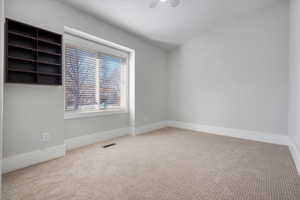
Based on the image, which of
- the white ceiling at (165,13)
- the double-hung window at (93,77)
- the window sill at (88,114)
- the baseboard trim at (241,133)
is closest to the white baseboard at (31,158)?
the window sill at (88,114)

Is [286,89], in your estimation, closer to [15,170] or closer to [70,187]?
[70,187]

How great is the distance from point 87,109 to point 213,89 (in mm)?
3132

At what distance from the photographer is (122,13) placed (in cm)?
277

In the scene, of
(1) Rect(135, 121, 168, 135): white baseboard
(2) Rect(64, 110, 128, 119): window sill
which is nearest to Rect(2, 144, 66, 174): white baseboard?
(2) Rect(64, 110, 128, 119): window sill

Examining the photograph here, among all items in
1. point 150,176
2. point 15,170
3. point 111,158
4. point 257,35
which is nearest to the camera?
point 150,176

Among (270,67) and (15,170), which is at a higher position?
(270,67)

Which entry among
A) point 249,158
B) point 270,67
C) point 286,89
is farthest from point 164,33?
point 249,158

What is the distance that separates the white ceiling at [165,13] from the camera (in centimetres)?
255

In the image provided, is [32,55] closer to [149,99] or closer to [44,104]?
[44,104]

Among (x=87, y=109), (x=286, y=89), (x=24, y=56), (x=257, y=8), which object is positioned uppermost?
(x=257, y=8)

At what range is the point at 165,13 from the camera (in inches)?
115

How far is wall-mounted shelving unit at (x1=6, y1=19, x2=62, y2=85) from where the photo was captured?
1.82m

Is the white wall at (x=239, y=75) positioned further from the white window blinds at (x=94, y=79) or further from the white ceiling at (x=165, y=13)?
the white window blinds at (x=94, y=79)

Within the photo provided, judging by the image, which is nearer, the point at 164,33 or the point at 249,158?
the point at 249,158
